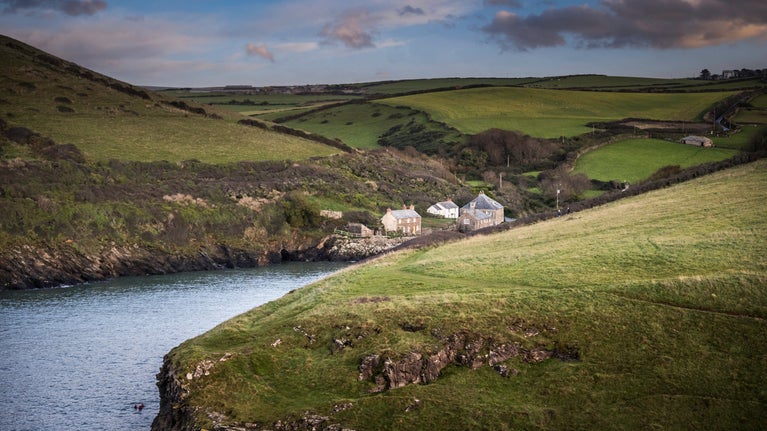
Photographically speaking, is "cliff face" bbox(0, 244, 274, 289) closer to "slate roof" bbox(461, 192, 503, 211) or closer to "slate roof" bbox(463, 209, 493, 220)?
"slate roof" bbox(463, 209, 493, 220)

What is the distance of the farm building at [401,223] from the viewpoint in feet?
326

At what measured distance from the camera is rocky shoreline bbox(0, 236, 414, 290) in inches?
2876

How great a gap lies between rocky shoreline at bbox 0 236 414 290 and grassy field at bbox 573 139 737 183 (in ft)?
121

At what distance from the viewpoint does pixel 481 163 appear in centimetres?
14550

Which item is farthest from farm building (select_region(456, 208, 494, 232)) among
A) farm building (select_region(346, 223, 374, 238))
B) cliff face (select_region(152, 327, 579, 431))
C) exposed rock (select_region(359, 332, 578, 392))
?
exposed rock (select_region(359, 332, 578, 392))

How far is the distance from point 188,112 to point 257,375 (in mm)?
112982

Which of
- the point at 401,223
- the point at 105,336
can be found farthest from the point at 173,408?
the point at 401,223

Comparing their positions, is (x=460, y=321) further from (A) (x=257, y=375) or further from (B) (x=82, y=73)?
(B) (x=82, y=73)

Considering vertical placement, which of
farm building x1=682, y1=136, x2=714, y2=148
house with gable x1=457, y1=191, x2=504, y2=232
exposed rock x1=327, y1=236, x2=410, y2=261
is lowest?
exposed rock x1=327, y1=236, x2=410, y2=261

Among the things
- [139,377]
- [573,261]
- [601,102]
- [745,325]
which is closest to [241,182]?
[139,377]

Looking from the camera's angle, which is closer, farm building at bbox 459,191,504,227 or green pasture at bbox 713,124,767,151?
farm building at bbox 459,191,504,227

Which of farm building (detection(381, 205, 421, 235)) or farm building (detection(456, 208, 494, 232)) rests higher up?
farm building (detection(456, 208, 494, 232))

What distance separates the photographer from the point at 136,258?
8112 cm

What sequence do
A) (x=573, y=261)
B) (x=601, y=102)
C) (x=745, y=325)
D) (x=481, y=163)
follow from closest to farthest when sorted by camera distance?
(x=745, y=325) → (x=573, y=261) → (x=481, y=163) → (x=601, y=102)
